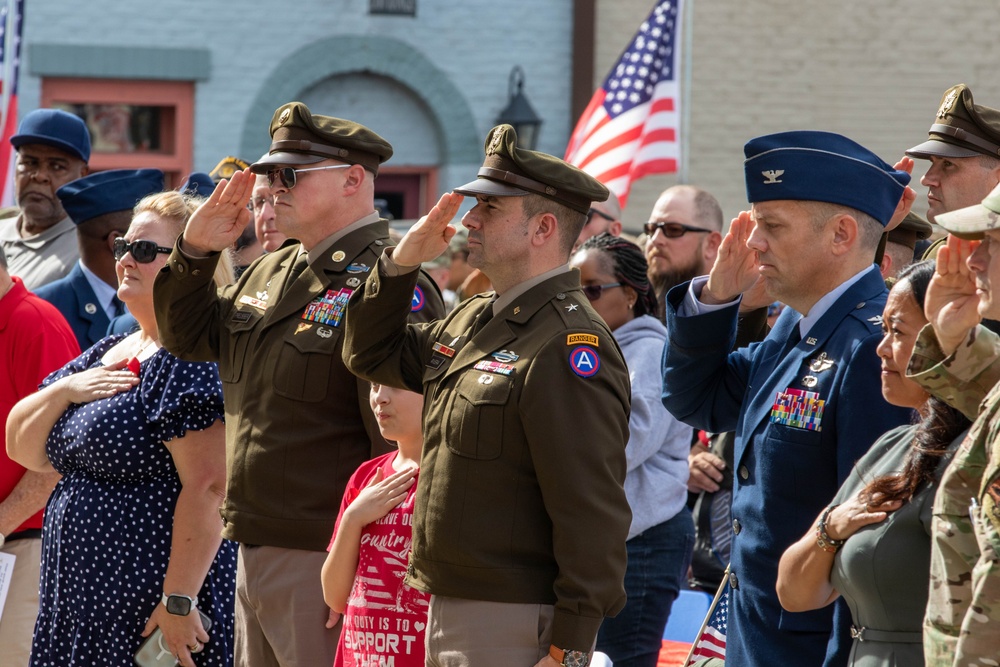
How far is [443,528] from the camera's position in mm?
3037

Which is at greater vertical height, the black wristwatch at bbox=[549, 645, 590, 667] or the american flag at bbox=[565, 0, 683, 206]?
the american flag at bbox=[565, 0, 683, 206]

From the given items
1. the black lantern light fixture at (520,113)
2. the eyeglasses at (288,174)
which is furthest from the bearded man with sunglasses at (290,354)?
the black lantern light fixture at (520,113)

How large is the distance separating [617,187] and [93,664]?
5054 millimetres

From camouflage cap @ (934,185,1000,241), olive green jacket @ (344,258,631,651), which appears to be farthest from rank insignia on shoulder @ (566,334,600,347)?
camouflage cap @ (934,185,1000,241)

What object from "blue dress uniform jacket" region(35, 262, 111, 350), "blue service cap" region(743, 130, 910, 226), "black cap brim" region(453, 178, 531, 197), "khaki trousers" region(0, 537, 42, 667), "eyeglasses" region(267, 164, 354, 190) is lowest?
"khaki trousers" region(0, 537, 42, 667)

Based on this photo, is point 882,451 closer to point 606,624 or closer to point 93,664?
point 606,624

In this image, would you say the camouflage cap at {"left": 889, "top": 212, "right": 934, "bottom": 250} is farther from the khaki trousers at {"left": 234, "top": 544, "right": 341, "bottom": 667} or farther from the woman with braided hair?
the khaki trousers at {"left": 234, "top": 544, "right": 341, "bottom": 667}

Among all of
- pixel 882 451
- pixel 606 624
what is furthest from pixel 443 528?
pixel 606 624

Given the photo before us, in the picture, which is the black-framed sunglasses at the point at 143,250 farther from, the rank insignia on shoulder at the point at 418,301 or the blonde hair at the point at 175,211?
the rank insignia on shoulder at the point at 418,301

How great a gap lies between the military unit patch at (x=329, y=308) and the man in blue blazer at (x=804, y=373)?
113 cm

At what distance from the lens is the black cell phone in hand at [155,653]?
151 inches

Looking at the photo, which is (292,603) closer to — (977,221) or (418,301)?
(418,301)

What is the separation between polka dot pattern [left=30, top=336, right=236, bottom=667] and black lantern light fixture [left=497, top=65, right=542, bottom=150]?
7.45 m

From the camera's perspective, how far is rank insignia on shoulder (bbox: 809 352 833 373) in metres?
2.97
